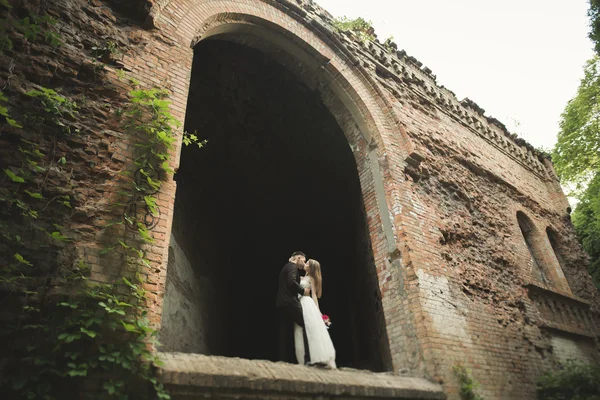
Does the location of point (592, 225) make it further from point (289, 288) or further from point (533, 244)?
point (289, 288)

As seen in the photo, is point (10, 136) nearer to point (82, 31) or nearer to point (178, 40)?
point (82, 31)

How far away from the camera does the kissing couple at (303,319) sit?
4254 millimetres

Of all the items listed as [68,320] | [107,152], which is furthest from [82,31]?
[68,320]

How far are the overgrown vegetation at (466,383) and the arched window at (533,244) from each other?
18.5 ft

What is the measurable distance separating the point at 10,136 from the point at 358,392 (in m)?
4.18

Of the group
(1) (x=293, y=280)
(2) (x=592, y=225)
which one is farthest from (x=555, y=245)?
(1) (x=293, y=280)

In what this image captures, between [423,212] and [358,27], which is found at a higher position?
[358,27]

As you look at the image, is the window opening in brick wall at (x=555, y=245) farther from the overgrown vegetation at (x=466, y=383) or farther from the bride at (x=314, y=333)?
the bride at (x=314, y=333)

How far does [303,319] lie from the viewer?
4.65 metres

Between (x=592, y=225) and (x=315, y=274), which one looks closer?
(x=315, y=274)

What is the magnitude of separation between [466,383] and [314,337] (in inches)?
90.5

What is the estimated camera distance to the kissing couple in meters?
4.25

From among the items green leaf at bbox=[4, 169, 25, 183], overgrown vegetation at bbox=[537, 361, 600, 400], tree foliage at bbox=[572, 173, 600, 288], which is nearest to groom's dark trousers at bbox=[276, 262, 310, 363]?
green leaf at bbox=[4, 169, 25, 183]

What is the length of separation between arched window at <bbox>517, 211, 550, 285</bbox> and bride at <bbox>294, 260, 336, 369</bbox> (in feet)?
23.9
